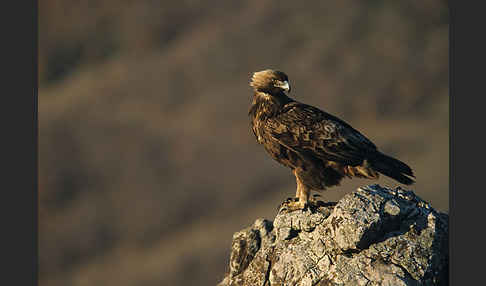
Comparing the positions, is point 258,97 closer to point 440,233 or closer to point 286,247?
point 286,247

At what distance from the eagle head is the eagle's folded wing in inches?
19.7

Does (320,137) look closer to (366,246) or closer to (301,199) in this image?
(301,199)

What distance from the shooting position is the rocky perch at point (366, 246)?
7.55 meters

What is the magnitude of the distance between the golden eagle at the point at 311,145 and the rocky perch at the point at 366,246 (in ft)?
1.85

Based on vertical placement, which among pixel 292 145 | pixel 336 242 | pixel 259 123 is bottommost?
pixel 336 242

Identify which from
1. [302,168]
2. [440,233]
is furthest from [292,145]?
[440,233]

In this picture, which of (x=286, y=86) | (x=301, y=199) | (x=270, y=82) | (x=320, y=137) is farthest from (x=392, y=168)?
(x=270, y=82)

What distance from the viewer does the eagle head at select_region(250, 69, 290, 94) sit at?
9414 millimetres

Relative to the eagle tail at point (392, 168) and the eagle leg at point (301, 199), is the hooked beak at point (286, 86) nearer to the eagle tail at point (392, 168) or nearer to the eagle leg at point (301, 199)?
the eagle leg at point (301, 199)

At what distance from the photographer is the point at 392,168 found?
29.5ft

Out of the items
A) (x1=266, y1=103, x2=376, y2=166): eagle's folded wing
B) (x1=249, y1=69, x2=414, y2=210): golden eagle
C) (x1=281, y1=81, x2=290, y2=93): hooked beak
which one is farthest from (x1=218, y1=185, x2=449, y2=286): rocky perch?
(x1=281, y1=81, x2=290, y2=93): hooked beak

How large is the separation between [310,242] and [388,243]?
114cm

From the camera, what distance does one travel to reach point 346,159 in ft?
29.6

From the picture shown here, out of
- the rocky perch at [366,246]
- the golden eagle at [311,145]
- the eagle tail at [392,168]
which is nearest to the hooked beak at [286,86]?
the golden eagle at [311,145]
